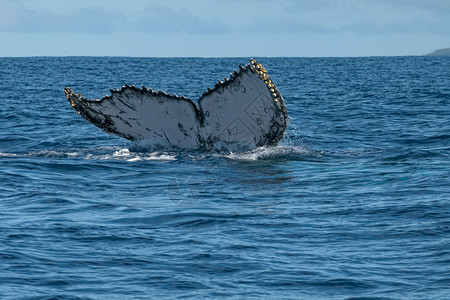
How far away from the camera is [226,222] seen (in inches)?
359

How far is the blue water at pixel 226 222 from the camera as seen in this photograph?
6.90 m

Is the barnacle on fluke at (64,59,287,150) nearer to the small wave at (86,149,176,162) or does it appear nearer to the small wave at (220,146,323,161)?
the small wave at (220,146,323,161)

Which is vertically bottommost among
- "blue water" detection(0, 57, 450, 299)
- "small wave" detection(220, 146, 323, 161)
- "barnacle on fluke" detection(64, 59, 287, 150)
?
"blue water" detection(0, 57, 450, 299)

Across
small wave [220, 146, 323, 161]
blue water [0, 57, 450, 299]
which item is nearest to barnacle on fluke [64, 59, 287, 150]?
small wave [220, 146, 323, 161]

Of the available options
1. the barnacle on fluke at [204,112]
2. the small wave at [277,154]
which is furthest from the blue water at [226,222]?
the barnacle on fluke at [204,112]

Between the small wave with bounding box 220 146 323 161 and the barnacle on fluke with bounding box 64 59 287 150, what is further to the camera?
the small wave with bounding box 220 146 323 161

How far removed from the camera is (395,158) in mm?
13945

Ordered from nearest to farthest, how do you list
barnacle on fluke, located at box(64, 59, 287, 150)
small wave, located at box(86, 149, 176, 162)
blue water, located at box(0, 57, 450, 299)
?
blue water, located at box(0, 57, 450, 299)
barnacle on fluke, located at box(64, 59, 287, 150)
small wave, located at box(86, 149, 176, 162)

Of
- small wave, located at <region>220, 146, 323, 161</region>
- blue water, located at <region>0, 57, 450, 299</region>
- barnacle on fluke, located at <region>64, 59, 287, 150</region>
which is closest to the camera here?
blue water, located at <region>0, 57, 450, 299</region>

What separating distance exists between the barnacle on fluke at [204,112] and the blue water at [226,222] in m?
0.68

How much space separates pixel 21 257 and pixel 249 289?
8.22 feet

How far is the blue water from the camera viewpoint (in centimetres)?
690

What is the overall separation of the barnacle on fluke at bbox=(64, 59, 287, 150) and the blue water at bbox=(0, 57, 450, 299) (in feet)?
2.22

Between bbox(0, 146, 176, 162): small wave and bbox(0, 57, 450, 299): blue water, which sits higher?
bbox(0, 146, 176, 162): small wave
